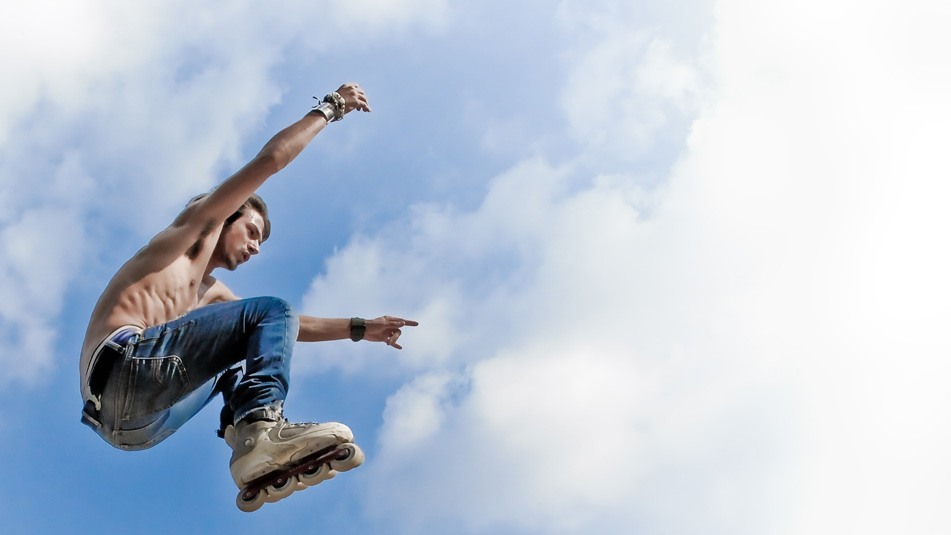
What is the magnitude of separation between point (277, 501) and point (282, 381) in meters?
0.84

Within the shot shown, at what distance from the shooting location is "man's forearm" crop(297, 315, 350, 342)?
8203 mm

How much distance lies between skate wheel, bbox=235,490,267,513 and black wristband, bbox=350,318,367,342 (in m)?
2.62

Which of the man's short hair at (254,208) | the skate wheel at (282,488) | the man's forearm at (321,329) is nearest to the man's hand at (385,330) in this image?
the man's forearm at (321,329)

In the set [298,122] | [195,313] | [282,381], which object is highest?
[298,122]

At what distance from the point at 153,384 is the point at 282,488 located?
1196mm

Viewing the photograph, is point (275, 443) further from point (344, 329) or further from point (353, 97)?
point (353, 97)

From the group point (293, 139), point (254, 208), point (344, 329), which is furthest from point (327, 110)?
point (344, 329)

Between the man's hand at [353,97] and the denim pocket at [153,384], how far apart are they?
107 inches

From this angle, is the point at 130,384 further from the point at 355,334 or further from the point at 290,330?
the point at 355,334

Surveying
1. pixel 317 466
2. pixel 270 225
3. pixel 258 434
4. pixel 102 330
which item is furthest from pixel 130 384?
pixel 270 225

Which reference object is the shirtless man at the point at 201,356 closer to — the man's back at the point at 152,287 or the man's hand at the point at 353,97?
the man's back at the point at 152,287

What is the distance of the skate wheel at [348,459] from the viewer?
5832mm

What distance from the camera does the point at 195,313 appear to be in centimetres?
627

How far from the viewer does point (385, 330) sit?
8531mm
